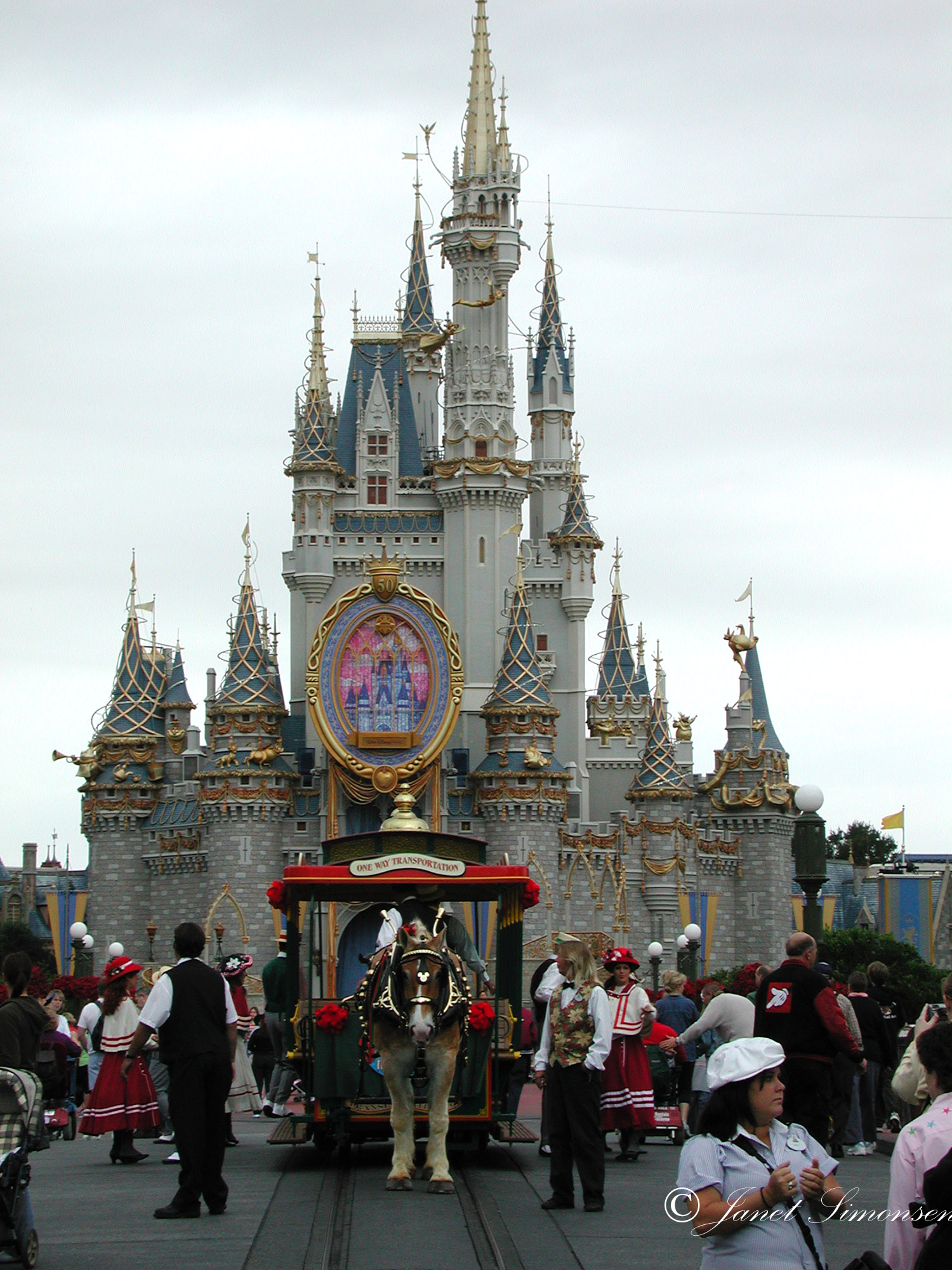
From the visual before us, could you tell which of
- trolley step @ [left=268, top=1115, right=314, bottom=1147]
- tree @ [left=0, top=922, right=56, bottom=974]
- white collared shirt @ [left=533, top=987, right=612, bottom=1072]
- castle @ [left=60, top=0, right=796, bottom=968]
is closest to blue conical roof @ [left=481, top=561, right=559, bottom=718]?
castle @ [left=60, top=0, right=796, bottom=968]

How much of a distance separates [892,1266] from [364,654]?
56779 millimetres

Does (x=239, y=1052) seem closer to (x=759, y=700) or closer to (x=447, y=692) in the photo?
(x=447, y=692)

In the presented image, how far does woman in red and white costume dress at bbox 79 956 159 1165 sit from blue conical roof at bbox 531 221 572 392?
61.3 m

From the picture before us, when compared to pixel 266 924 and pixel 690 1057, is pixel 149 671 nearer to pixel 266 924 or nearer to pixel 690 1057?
pixel 266 924

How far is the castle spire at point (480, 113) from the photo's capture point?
7288 centimetres

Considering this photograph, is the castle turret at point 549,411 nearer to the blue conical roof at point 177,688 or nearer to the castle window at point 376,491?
the castle window at point 376,491

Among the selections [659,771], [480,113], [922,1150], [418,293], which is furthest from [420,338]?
[922,1150]

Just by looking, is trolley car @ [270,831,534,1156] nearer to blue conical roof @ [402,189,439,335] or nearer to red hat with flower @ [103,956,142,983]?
red hat with flower @ [103,956,142,983]

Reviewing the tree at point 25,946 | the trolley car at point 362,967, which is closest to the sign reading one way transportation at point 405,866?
the trolley car at point 362,967

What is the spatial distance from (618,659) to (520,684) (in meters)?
12.5

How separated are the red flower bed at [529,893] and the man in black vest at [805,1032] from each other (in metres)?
2.79

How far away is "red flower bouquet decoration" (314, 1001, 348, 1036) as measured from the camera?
52.5 feet

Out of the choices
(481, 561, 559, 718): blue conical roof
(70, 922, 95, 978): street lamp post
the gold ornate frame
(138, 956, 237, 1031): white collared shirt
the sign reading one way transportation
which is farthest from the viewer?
(481, 561, 559, 718): blue conical roof
